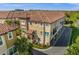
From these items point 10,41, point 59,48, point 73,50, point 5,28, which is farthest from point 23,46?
point 73,50

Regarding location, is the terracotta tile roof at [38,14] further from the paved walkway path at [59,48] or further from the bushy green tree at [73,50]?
the bushy green tree at [73,50]

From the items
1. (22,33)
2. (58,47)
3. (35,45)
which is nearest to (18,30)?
(22,33)

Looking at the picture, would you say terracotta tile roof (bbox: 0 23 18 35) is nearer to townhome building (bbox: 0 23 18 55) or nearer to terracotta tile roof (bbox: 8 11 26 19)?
townhome building (bbox: 0 23 18 55)

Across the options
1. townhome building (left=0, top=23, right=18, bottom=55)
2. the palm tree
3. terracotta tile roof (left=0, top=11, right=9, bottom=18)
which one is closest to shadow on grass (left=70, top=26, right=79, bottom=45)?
the palm tree

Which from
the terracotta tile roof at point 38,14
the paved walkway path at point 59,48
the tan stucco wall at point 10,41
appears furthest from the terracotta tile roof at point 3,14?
the paved walkway path at point 59,48

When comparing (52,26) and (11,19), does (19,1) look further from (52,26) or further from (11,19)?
(52,26)
